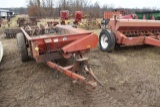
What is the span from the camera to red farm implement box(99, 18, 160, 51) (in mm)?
6324

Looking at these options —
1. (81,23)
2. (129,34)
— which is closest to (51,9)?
(81,23)

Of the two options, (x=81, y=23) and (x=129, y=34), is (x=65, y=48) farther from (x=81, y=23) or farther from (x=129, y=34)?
(x=81, y=23)

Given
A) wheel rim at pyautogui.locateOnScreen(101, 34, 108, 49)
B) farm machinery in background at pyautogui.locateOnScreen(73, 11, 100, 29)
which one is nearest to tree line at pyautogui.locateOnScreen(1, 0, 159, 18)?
farm machinery in background at pyautogui.locateOnScreen(73, 11, 100, 29)

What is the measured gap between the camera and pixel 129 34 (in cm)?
678

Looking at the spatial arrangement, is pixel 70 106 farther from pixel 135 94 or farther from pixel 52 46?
pixel 52 46

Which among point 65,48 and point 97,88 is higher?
point 65,48

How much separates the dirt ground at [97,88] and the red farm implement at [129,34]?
474mm

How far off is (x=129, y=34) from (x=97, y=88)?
10.6 feet

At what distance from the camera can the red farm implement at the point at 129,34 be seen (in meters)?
6.32

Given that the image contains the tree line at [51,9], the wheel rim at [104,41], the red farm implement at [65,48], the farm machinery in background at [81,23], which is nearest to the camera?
the red farm implement at [65,48]

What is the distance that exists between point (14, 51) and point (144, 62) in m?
4.35

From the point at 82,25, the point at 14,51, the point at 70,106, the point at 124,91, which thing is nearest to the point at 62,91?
the point at 70,106

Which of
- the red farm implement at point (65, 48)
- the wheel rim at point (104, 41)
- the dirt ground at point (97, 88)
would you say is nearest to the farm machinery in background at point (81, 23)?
the wheel rim at point (104, 41)

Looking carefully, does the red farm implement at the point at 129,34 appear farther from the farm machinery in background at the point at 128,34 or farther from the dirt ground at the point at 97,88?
the dirt ground at the point at 97,88
